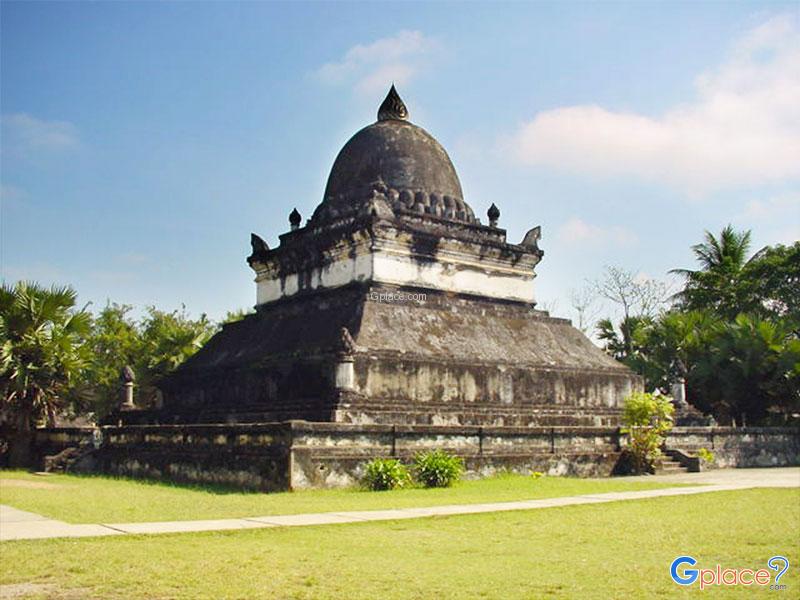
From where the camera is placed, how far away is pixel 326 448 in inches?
644

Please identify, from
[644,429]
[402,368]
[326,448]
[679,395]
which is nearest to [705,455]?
[644,429]

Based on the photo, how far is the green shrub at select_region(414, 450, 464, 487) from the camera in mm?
16703

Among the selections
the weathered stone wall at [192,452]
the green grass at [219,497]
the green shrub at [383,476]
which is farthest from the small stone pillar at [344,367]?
the green grass at [219,497]

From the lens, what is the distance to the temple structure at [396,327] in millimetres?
20938

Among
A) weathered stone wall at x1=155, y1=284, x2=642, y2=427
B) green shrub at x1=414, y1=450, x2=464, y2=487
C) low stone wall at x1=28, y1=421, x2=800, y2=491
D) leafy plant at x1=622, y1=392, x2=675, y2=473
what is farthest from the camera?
leafy plant at x1=622, y1=392, x2=675, y2=473

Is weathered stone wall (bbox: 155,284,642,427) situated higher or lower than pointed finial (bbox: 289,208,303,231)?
lower

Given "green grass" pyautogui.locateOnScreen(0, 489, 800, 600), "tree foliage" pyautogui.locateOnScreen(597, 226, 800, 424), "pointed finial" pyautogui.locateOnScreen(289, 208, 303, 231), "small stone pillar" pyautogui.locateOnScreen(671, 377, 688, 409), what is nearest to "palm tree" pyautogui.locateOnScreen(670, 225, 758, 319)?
"tree foliage" pyautogui.locateOnScreen(597, 226, 800, 424)

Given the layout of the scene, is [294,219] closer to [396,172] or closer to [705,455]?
[396,172]

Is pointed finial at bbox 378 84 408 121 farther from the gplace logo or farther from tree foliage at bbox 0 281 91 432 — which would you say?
the gplace logo

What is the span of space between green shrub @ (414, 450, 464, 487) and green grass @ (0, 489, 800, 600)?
5.29m

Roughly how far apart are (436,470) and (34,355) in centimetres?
1205

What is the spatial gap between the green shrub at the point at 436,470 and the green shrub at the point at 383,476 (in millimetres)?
487

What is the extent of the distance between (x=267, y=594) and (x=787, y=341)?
27.8 meters

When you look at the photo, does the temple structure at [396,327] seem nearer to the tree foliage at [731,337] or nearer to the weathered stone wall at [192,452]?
the weathered stone wall at [192,452]
